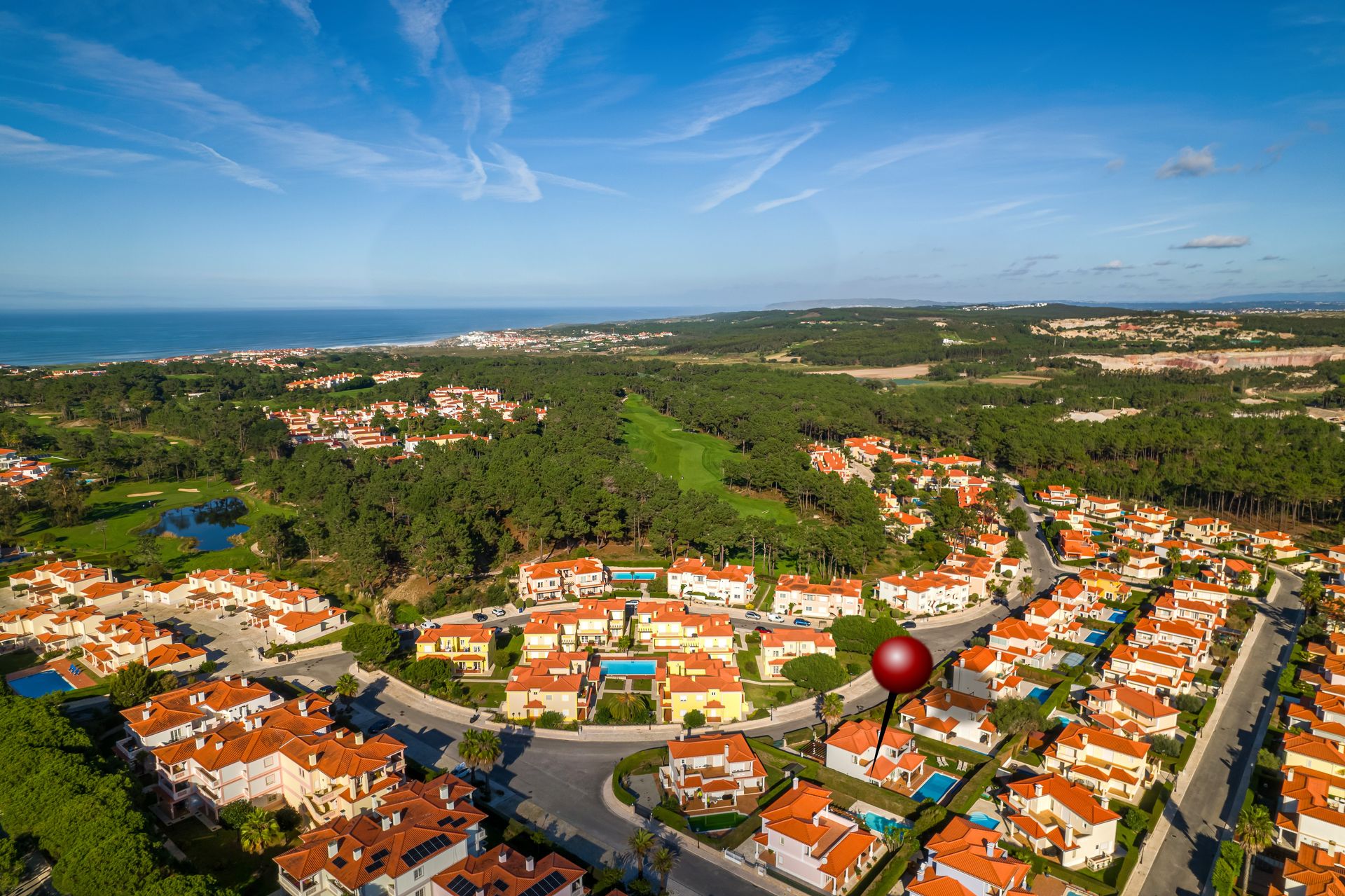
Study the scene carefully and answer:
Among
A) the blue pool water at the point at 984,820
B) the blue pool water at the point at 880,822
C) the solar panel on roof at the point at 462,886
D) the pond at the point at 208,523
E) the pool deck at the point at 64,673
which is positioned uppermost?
the solar panel on roof at the point at 462,886

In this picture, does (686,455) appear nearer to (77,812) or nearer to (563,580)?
(563,580)

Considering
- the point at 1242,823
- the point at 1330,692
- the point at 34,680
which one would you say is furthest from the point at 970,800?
the point at 34,680

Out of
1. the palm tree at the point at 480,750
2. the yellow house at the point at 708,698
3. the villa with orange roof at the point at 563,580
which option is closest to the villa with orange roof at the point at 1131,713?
the yellow house at the point at 708,698

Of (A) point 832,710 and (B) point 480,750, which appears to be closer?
(B) point 480,750

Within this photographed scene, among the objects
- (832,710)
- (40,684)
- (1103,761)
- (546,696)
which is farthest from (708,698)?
(40,684)

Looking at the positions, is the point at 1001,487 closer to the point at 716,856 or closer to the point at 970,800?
the point at 970,800

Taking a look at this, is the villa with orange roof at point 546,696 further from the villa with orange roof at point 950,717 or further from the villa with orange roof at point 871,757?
the villa with orange roof at point 950,717
